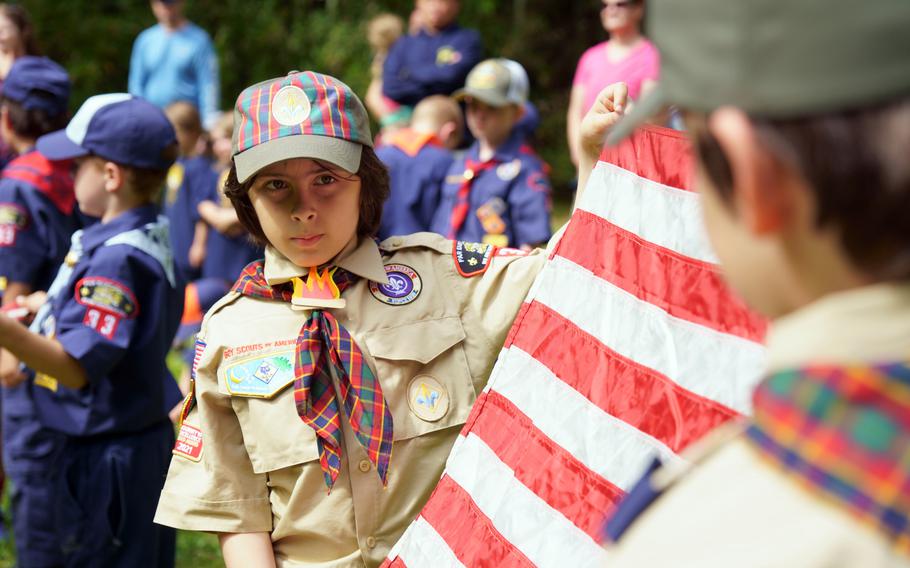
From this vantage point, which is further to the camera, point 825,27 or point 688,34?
point 688,34

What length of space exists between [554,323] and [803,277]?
124 cm

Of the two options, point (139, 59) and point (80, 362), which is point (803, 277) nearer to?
point (80, 362)

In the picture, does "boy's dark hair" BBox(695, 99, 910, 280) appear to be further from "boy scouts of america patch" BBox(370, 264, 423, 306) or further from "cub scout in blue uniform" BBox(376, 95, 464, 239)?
"cub scout in blue uniform" BBox(376, 95, 464, 239)

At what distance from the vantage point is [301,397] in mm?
2357

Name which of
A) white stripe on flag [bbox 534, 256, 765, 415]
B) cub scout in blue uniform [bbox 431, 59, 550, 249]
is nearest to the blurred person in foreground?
white stripe on flag [bbox 534, 256, 765, 415]

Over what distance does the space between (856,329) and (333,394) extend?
1.61m

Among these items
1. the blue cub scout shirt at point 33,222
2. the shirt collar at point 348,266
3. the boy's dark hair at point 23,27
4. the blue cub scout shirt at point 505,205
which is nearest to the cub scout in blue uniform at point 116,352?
the blue cub scout shirt at point 33,222

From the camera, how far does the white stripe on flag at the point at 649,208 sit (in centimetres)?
194

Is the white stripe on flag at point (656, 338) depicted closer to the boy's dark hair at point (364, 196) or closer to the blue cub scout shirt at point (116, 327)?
the boy's dark hair at point (364, 196)

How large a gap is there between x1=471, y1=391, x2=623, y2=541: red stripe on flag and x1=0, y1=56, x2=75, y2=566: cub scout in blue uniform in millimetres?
2424

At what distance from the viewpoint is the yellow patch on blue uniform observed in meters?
→ 2.42

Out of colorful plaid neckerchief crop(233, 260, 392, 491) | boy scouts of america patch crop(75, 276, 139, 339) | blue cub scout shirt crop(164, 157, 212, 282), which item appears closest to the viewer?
colorful plaid neckerchief crop(233, 260, 392, 491)

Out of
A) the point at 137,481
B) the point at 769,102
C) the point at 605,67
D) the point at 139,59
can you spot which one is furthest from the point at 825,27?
the point at 139,59

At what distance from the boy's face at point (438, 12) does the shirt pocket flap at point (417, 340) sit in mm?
5618
